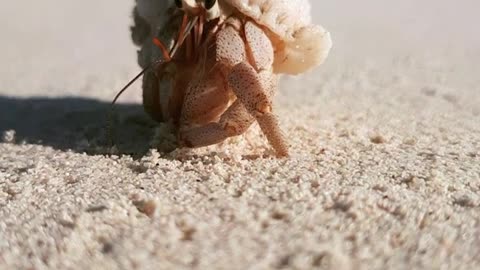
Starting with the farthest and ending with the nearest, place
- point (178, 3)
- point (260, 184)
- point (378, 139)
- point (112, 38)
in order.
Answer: point (112, 38), point (378, 139), point (178, 3), point (260, 184)

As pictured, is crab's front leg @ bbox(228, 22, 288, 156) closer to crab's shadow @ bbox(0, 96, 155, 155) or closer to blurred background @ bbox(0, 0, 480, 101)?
crab's shadow @ bbox(0, 96, 155, 155)

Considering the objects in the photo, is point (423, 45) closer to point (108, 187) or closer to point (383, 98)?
point (383, 98)

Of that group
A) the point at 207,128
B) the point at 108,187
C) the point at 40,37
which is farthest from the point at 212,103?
the point at 40,37

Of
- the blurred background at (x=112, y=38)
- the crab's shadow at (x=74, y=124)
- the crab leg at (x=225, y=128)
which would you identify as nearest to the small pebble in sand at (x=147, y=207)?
the crab leg at (x=225, y=128)

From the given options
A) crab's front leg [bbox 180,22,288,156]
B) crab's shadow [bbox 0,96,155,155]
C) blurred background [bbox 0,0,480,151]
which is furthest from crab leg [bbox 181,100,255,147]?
blurred background [bbox 0,0,480,151]

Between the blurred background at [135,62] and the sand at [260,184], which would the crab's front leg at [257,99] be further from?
the blurred background at [135,62]

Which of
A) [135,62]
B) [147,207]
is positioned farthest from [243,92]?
[135,62]

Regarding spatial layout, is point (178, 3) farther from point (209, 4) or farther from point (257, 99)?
point (257, 99)
